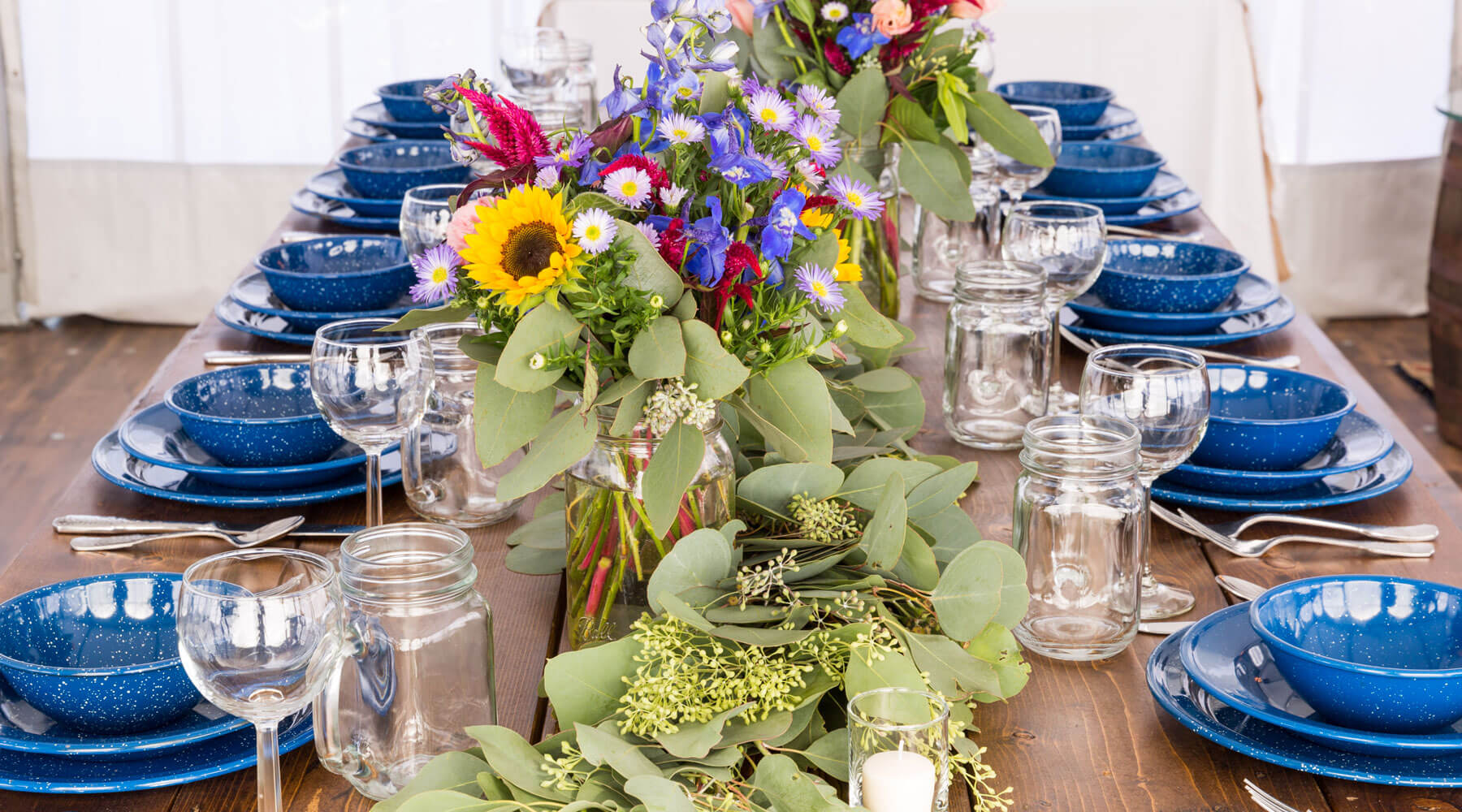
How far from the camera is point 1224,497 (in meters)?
1.17

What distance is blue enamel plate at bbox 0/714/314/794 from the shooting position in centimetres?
77

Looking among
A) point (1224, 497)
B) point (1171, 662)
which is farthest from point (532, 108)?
point (1171, 662)

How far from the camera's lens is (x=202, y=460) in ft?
3.96

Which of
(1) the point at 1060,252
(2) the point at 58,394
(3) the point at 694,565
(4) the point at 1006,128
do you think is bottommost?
(2) the point at 58,394

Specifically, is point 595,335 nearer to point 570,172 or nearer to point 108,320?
point 570,172

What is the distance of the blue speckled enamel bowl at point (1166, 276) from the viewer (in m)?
1.56

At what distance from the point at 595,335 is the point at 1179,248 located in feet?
3.59

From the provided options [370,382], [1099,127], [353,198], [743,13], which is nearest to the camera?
[370,382]

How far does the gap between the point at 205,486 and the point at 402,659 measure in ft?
1.67

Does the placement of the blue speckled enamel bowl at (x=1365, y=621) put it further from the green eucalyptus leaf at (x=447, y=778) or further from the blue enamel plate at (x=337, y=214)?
the blue enamel plate at (x=337, y=214)

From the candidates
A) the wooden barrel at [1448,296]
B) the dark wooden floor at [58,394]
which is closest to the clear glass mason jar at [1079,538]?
the dark wooden floor at [58,394]

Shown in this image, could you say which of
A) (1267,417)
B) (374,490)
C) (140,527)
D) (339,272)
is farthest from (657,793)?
(339,272)

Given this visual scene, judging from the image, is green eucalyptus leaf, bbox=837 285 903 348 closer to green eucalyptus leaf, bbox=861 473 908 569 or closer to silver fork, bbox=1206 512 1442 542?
green eucalyptus leaf, bbox=861 473 908 569

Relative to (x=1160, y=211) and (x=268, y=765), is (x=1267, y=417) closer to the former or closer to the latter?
(x=1160, y=211)
